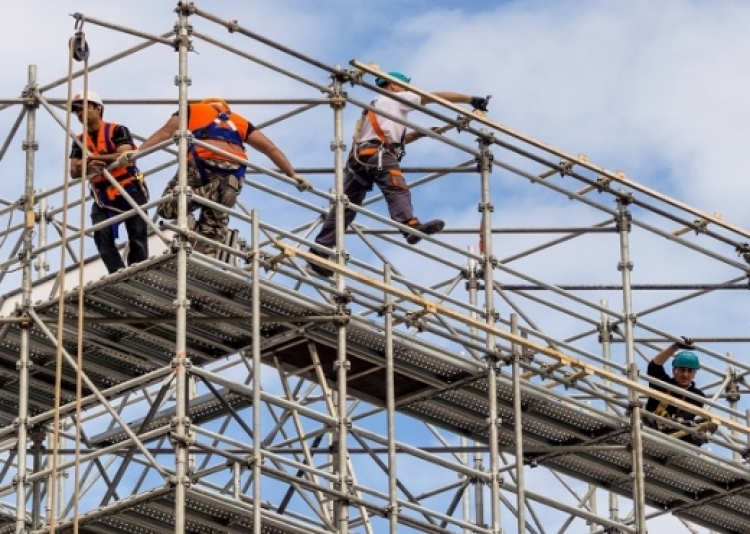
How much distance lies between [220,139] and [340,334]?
2.54 m

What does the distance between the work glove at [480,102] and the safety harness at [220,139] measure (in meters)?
3.79

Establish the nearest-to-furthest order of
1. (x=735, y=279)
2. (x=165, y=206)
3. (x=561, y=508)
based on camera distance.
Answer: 1. (x=165, y=206)
2. (x=561, y=508)
3. (x=735, y=279)

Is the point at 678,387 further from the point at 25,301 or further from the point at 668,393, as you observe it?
the point at 25,301

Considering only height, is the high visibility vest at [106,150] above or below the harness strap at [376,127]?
below

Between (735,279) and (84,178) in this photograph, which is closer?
(84,178)

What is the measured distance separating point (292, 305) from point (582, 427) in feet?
16.1

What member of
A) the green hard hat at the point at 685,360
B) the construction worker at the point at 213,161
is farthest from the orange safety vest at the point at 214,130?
the green hard hat at the point at 685,360

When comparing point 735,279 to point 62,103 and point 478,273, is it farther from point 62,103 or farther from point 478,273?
point 62,103

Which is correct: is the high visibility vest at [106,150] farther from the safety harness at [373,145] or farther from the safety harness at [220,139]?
the safety harness at [373,145]

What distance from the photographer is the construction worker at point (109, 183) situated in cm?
3303

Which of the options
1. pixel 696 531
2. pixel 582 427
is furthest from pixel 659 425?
pixel 696 531

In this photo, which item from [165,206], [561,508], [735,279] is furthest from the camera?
[735,279]

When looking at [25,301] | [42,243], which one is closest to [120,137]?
[25,301]

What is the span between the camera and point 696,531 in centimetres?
4094
